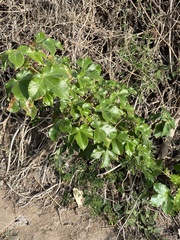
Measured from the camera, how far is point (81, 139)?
6.36 feet

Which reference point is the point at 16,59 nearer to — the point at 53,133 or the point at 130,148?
the point at 53,133

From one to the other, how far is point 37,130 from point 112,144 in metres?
1.31

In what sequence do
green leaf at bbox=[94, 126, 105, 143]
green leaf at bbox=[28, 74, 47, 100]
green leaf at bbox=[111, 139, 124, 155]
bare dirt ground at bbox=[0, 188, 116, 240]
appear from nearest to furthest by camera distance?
green leaf at bbox=[28, 74, 47, 100] → green leaf at bbox=[94, 126, 105, 143] → green leaf at bbox=[111, 139, 124, 155] → bare dirt ground at bbox=[0, 188, 116, 240]

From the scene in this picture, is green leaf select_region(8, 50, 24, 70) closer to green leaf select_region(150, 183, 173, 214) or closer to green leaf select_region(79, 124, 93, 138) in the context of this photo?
green leaf select_region(79, 124, 93, 138)

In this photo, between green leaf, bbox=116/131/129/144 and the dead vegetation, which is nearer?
green leaf, bbox=116/131/129/144

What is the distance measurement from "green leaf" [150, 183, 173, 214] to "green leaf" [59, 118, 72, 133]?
693mm

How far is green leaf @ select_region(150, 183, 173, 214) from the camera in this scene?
216cm

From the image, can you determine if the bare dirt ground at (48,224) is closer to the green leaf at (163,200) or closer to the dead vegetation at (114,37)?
the dead vegetation at (114,37)

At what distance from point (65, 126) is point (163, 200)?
2.60 ft

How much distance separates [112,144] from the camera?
6.70 feet

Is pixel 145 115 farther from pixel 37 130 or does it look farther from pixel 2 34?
pixel 2 34

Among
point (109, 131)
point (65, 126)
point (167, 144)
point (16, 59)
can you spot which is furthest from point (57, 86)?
point (167, 144)

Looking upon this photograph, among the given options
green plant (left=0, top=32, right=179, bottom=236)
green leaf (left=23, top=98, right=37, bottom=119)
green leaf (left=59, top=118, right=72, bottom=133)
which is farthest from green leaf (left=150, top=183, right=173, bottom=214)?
green leaf (left=23, top=98, right=37, bottom=119)

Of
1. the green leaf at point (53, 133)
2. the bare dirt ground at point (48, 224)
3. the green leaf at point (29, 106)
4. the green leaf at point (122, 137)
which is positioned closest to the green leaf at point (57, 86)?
the green leaf at point (29, 106)
